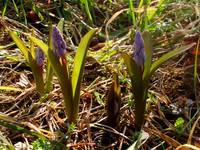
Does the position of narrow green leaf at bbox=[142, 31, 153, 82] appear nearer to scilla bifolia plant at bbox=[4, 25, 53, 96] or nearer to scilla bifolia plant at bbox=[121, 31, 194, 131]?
scilla bifolia plant at bbox=[121, 31, 194, 131]

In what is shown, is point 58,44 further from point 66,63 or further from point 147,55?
point 147,55

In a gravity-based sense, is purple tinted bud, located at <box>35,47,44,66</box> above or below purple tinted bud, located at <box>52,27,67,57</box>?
below

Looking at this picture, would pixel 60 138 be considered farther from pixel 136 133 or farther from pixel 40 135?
pixel 136 133

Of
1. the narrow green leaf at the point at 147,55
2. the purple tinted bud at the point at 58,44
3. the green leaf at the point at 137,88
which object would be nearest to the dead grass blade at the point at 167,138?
the green leaf at the point at 137,88

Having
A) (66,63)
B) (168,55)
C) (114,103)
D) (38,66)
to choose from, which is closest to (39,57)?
(38,66)

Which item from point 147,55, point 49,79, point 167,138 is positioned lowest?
point 167,138

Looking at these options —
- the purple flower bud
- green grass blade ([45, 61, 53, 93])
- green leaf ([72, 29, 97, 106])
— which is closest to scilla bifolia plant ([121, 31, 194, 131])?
the purple flower bud
